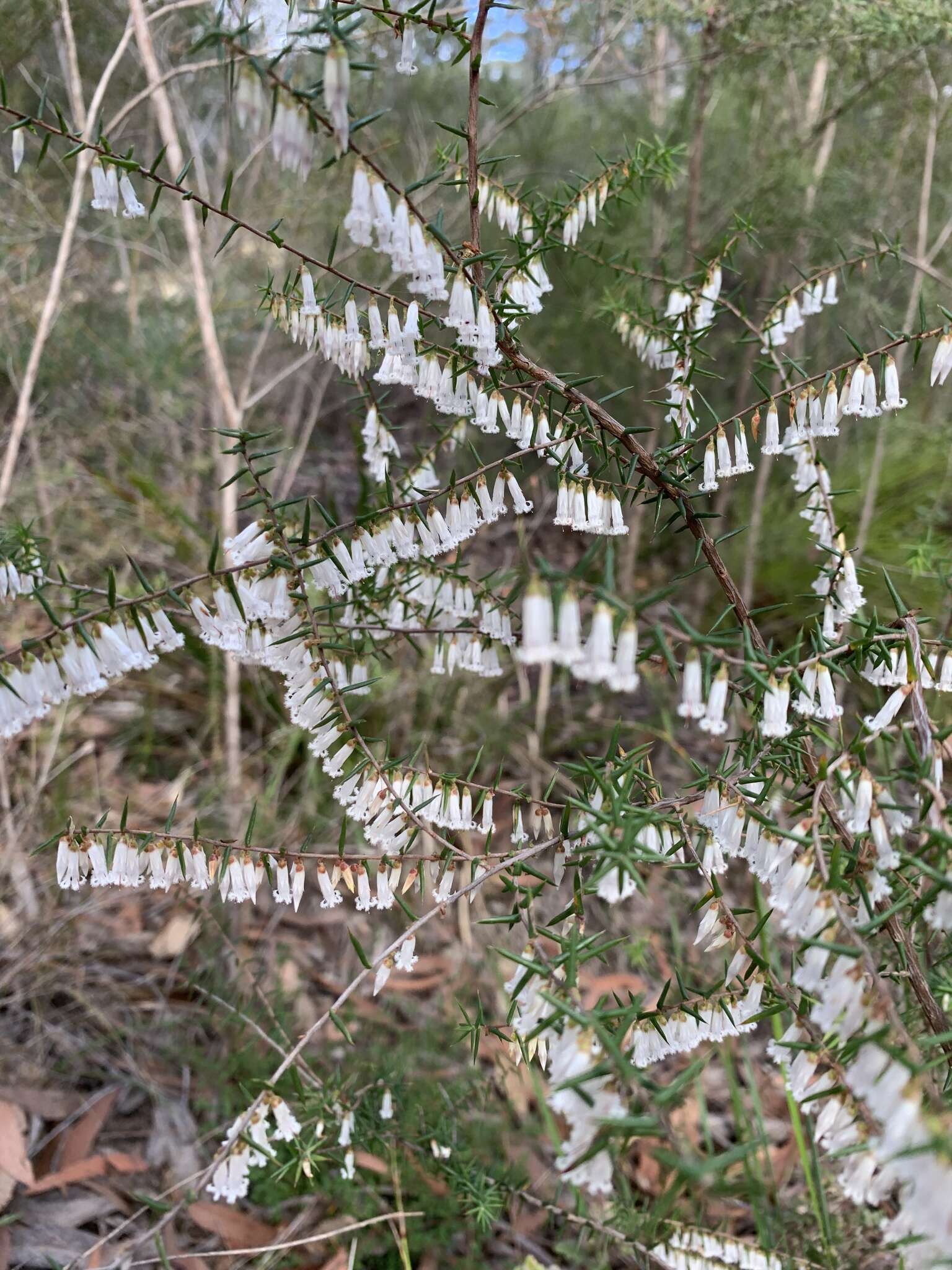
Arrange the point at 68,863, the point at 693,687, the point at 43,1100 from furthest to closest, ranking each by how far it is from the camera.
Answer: the point at 43,1100 → the point at 68,863 → the point at 693,687

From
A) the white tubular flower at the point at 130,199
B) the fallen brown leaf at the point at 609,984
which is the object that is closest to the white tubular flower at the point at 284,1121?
the white tubular flower at the point at 130,199

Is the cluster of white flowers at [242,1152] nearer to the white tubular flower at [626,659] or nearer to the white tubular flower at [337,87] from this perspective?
the white tubular flower at [626,659]

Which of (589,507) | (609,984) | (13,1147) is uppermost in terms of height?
(589,507)

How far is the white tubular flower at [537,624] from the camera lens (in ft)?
3.08

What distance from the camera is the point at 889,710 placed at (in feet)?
4.02

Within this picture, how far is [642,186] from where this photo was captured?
6.99 ft

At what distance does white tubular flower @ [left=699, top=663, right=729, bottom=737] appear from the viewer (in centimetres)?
106

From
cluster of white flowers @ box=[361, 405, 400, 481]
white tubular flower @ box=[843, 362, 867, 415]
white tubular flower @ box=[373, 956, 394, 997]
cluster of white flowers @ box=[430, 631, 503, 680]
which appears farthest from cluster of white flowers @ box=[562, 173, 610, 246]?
white tubular flower @ box=[373, 956, 394, 997]

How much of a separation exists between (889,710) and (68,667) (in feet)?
3.94

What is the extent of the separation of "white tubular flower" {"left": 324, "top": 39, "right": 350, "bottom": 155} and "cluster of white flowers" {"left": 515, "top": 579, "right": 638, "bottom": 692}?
1.76 feet

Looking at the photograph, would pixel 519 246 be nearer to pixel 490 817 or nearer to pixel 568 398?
pixel 568 398

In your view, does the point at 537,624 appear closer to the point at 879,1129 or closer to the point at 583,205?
the point at 879,1129

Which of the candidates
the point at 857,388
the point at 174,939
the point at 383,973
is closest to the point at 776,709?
the point at 857,388

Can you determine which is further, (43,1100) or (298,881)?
(43,1100)
